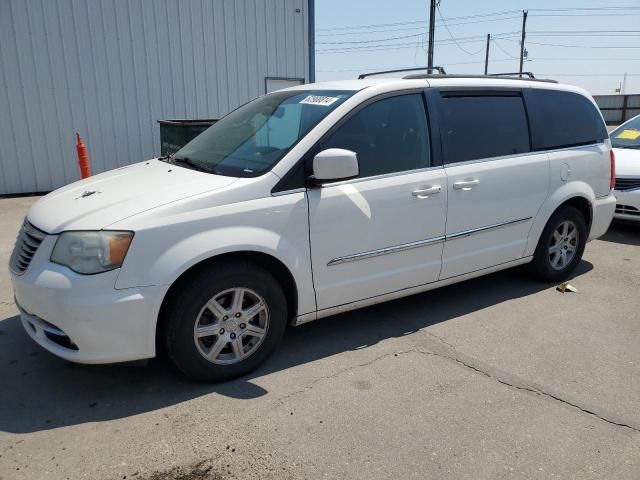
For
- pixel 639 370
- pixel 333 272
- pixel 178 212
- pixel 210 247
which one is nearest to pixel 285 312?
pixel 333 272

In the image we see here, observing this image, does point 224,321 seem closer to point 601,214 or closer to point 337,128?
point 337,128

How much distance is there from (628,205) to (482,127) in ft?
12.0

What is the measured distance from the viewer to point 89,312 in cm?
276

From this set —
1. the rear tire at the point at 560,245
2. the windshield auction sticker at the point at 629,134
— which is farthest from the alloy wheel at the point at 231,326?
the windshield auction sticker at the point at 629,134

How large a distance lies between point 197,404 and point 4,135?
8224 millimetres

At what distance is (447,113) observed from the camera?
3996 mm

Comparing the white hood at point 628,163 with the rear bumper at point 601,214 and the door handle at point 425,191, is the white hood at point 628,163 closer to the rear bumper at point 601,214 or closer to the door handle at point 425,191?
the rear bumper at point 601,214

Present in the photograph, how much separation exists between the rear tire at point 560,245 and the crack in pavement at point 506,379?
159 cm

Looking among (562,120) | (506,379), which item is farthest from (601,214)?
(506,379)

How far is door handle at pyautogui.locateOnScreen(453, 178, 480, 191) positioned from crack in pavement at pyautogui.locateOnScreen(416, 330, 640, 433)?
1.11 metres

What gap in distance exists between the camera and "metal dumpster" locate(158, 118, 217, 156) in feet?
27.9

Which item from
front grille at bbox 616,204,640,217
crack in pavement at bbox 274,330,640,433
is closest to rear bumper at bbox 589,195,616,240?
front grille at bbox 616,204,640,217

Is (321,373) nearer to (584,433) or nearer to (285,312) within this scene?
(285,312)

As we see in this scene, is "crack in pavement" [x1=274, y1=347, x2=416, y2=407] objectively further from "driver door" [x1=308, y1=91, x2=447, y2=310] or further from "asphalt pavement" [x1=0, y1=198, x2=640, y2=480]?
"driver door" [x1=308, y1=91, x2=447, y2=310]
